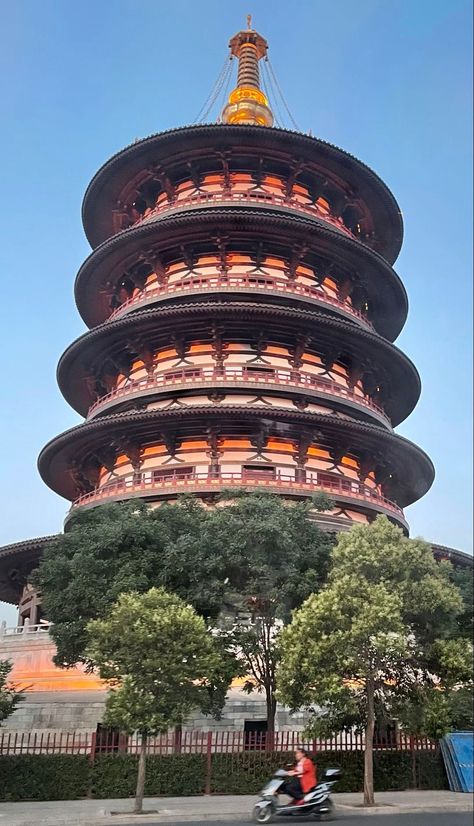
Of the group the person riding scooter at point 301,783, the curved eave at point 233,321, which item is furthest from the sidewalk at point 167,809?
the curved eave at point 233,321

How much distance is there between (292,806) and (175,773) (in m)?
4.69

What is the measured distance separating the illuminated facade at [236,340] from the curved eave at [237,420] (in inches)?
3.4

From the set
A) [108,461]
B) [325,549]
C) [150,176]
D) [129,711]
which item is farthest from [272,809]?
[150,176]

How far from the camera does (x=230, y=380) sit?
30.5 metres

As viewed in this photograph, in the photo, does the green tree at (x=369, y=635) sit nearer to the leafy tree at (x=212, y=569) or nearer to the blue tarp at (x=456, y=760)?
the blue tarp at (x=456, y=760)

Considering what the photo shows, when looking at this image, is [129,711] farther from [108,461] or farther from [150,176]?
[150,176]

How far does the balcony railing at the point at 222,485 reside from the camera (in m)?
27.8

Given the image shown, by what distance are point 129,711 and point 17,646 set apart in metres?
13.3

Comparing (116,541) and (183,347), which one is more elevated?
(183,347)

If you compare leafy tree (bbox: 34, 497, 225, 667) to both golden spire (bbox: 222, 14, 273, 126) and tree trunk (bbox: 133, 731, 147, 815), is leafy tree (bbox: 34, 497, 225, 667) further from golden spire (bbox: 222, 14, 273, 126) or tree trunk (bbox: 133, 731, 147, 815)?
golden spire (bbox: 222, 14, 273, 126)

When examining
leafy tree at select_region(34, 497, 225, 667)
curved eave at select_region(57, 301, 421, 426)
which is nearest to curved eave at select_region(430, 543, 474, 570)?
leafy tree at select_region(34, 497, 225, 667)

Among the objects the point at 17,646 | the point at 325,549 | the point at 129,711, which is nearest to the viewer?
the point at 129,711

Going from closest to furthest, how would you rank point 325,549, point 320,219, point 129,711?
point 129,711
point 325,549
point 320,219

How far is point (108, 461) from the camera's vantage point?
1277 inches
